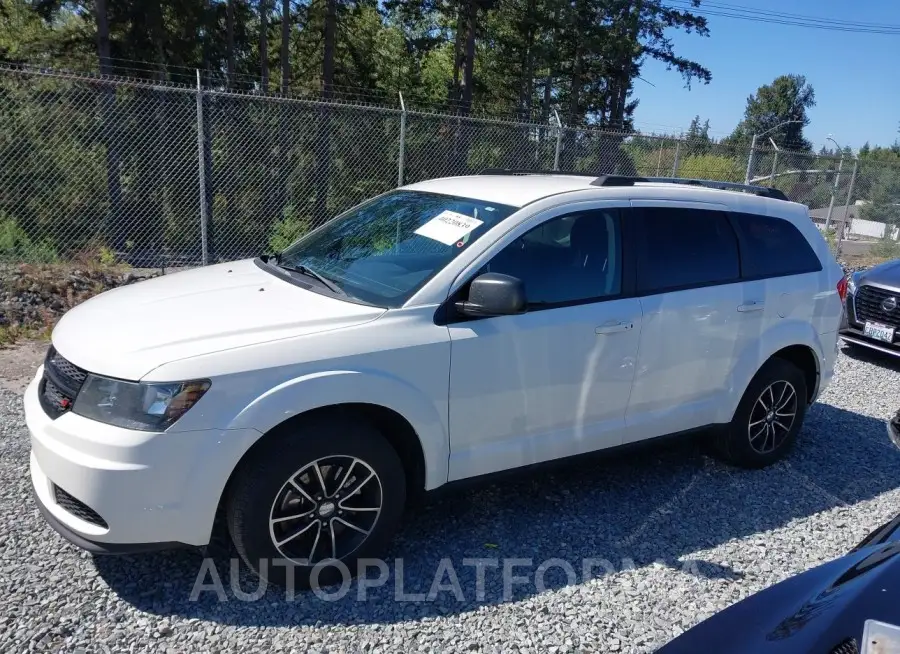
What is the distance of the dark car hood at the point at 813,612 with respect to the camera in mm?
1700

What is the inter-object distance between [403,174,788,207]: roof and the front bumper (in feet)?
→ 6.04

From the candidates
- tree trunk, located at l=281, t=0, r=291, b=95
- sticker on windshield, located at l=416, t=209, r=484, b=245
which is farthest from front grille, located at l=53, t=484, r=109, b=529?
tree trunk, located at l=281, t=0, r=291, b=95

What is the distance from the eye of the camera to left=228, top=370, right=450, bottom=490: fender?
2777 millimetres

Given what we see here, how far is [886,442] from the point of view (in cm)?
536

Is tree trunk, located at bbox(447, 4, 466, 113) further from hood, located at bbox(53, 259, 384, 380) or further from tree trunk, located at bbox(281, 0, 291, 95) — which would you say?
hood, located at bbox(53, 259, 384, 380)

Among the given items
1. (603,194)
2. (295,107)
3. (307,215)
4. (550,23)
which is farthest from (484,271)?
(550,23)

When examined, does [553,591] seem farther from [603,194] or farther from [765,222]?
[765,222]

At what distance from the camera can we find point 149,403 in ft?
8.75

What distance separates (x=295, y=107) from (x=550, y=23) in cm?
1418

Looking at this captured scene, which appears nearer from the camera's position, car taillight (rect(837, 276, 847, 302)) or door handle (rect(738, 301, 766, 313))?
door handle (rect(738, 301, 766, 313))

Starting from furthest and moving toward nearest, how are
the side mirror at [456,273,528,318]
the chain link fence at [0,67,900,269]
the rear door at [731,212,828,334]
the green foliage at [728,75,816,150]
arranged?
the green foliage at [728,75,816,150] → the chain link fence at [0,67,900,269] → the rear door at [731,212,828,334] → the side mirror at [456,273,528,318]

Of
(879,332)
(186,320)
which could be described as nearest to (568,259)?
(186,320)

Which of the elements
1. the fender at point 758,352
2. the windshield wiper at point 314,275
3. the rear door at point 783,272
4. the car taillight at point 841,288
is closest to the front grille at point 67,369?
the windshield wiper at point 314,275

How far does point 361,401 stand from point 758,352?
8.79ft
